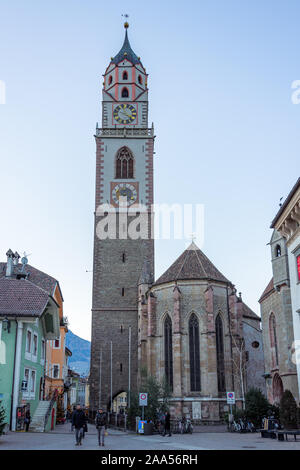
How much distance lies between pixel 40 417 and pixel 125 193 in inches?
1048

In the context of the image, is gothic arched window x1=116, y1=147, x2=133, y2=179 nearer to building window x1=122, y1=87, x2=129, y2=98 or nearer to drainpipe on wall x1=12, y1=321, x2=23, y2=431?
building window x1=122, y1=87, x2=129, y2=98

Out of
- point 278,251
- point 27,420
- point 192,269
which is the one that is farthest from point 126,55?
point 27,420

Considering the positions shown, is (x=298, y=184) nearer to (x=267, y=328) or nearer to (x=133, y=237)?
(x=267, y=328)

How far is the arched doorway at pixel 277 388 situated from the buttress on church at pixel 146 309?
5.68 meters

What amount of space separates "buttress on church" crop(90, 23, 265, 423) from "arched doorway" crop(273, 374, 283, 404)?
568 centimetres

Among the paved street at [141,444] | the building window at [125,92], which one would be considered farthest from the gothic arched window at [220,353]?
the building window at [125,92]

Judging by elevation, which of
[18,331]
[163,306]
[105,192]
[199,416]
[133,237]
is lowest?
[199,416]

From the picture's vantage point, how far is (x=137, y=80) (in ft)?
183

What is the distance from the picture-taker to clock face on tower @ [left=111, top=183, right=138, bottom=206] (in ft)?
164

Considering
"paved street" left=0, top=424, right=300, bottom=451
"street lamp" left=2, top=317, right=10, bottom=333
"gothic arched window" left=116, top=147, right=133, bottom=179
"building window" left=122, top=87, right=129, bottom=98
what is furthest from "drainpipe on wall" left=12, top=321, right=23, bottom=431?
"building window" left=122, top=87, right=129, bottom=98

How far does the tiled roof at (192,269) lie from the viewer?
42.3 meters

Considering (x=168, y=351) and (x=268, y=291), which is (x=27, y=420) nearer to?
(x=168, y=351)

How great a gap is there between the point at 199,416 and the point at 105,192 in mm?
23279
